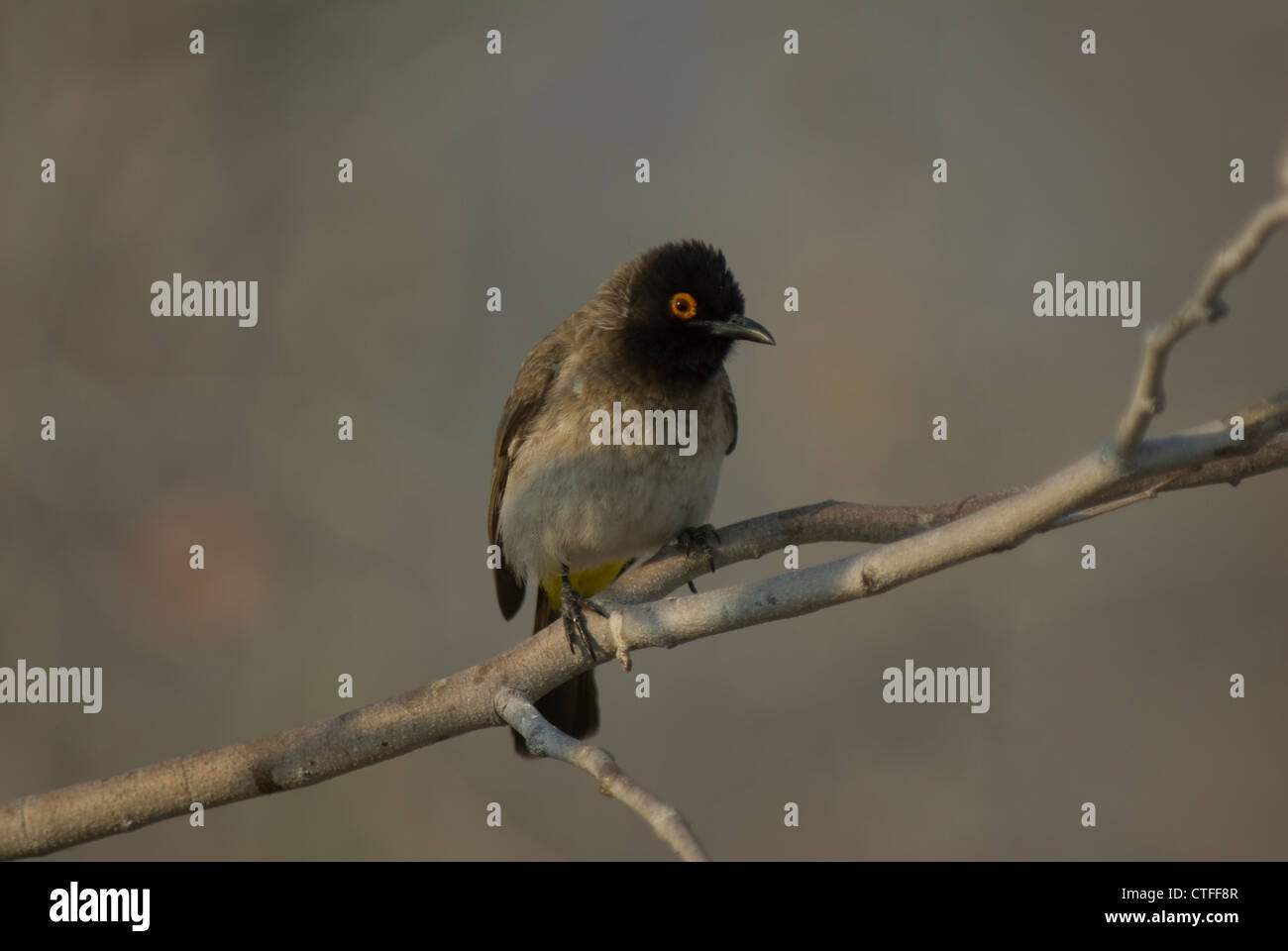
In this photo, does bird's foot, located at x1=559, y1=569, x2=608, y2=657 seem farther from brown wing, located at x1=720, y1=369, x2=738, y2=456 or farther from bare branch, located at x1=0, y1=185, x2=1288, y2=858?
brown wing, located at x1=720, y1=369, x2=738, y2=456

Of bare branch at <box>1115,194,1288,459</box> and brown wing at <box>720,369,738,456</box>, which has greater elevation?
brown wing at <box>720,369,738,456</box>

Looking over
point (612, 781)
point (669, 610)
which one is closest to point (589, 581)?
point (669, 610)

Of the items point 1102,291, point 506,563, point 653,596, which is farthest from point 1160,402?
point 1102,291

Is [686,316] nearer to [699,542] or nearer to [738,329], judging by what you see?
[738,329]

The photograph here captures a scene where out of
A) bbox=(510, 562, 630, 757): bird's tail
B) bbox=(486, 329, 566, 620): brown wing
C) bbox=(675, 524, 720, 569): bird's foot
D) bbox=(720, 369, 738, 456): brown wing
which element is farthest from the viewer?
bbox=(510, 562, 630, 757): bird's tail

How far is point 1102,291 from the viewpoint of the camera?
21.4 feet

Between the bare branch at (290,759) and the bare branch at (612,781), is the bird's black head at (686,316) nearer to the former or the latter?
the bare branch at (290,759)

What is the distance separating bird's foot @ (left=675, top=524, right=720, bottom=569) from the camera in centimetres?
402

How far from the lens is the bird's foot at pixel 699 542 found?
4016mm

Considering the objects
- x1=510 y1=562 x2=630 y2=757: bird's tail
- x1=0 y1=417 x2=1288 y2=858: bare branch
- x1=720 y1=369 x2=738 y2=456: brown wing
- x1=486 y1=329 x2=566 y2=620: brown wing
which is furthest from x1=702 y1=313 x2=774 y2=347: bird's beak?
x1=0 y1=417 x2=1288 y2=858: bare branch

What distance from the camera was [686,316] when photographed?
15.3 feet

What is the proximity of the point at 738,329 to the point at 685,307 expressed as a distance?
0.23 metres

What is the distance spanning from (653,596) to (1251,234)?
2477mm

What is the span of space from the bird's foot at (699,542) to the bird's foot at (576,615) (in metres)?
0.42
